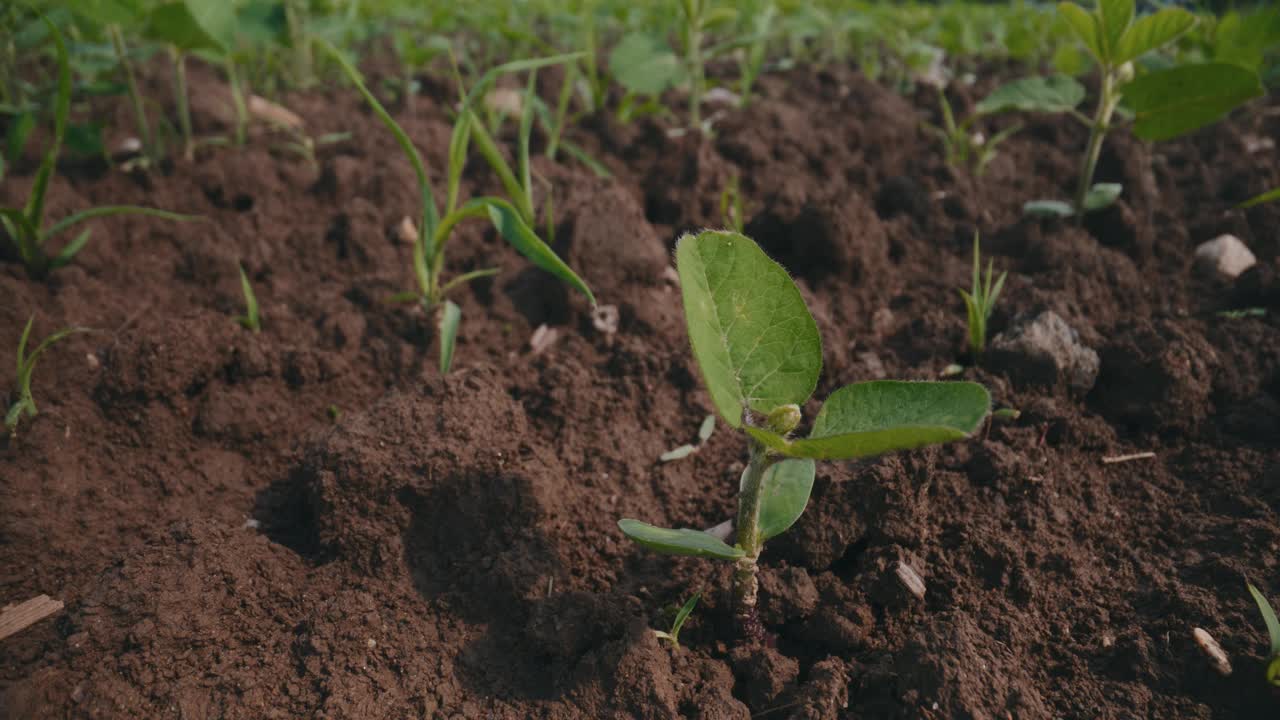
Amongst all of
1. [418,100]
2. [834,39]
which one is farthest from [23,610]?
[834,39]

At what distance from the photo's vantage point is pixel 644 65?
2.36 meters

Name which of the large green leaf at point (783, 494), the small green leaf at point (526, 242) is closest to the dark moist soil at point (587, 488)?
the large green leaf at point (783, 494)

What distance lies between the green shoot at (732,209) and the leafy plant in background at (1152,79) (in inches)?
30.9

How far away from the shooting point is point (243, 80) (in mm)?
2879

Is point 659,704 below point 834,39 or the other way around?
the other way around

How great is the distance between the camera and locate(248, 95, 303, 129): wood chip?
8.20ft

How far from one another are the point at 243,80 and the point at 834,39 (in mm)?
2745

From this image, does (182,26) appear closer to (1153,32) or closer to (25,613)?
(25,613)

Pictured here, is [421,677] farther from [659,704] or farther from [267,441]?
[267,441]

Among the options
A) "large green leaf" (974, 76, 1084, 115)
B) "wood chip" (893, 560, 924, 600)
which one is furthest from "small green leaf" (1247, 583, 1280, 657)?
"large green leaf" (974, 76, 1084, 115)

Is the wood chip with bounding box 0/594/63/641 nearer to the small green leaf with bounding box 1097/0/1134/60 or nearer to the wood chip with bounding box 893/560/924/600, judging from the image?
the wood chip with bounding box 893/560/924/600

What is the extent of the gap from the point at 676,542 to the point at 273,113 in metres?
2.26

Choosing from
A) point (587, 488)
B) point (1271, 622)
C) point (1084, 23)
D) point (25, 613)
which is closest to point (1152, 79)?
point (1084, 23)

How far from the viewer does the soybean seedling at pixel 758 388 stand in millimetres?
929
